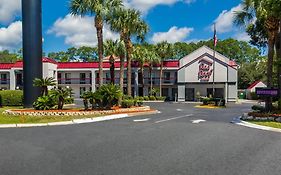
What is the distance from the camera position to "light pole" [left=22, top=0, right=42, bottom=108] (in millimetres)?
24094

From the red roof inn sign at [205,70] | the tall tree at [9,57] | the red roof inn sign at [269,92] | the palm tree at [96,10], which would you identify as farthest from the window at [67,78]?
the tall tree at [9,57]

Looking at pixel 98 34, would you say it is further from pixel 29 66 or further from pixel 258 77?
pixel 258 77

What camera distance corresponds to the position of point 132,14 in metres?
31.1

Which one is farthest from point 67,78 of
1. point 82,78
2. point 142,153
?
point 142,153

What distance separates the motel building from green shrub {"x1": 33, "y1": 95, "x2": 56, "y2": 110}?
24318 mm

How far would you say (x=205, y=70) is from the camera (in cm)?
5038

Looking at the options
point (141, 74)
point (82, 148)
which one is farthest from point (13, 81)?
point (82, 148)

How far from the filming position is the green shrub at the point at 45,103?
22219mm

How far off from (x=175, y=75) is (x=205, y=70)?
265 inches

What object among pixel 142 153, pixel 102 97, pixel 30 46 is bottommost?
pixel 142 153

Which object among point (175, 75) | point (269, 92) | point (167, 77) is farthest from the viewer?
point (167, 77)

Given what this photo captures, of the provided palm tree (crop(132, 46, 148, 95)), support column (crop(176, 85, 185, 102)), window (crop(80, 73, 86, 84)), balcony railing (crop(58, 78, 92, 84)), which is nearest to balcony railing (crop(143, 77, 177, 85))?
palm tree (crop(132, 46, 148, 95))

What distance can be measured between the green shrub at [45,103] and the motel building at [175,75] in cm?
2432

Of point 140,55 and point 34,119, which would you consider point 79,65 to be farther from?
point 34,119
